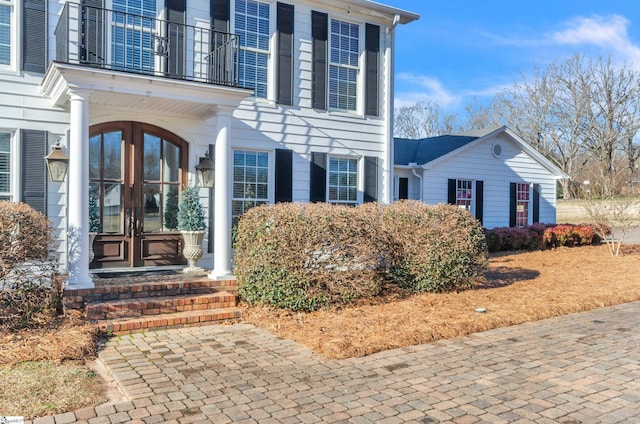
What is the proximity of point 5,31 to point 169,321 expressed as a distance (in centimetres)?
494

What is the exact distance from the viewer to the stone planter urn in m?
8.11

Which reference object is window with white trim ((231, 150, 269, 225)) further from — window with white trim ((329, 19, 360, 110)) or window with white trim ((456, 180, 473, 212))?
window with white trim ((456, 180, 473, 212))

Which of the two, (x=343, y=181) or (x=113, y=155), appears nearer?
(x=113, y=155)

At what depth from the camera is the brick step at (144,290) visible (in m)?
6.37

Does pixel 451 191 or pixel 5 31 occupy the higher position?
pixel 5 31

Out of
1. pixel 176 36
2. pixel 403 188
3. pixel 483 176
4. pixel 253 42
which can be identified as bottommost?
pixel 403 188

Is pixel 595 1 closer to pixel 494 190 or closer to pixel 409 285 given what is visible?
pixel 494 190

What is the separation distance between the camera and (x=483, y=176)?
1545 cm

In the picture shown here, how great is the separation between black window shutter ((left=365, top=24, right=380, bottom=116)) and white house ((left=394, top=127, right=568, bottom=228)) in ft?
11.6

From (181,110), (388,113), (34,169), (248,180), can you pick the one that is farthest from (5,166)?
(388,113)

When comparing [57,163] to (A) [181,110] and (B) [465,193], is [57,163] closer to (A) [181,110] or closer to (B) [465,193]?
(A) [181,110]

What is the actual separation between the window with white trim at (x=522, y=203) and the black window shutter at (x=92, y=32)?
13.0 metres

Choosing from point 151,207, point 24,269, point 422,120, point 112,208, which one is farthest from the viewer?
point 422,120

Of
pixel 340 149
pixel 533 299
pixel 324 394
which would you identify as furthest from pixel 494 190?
pixel 324 394
